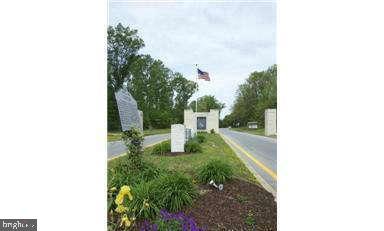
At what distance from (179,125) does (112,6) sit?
101 centimetres

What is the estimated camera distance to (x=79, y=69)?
9.50 feet

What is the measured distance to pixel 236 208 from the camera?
10.3 ft

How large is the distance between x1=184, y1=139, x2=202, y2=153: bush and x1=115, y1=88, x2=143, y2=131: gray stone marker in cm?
42

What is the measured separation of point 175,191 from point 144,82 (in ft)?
2.80

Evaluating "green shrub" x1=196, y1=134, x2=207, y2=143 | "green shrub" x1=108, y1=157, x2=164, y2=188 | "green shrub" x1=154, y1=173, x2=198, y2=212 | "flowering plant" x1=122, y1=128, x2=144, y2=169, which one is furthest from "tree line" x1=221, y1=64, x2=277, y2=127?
"flowering plant" x1=122, y1=128, x2=144, y2=169

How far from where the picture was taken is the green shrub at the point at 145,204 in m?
2.97

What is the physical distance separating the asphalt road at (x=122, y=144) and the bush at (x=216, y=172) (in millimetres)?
421

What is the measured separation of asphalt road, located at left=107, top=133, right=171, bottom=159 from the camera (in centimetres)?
326

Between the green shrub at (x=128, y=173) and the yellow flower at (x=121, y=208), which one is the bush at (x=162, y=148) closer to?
the green shrub at (x=128, y=173)

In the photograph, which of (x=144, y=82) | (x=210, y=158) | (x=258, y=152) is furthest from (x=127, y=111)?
Answer: (x=258, y=152)
